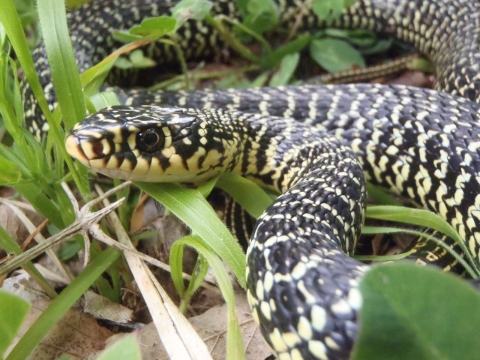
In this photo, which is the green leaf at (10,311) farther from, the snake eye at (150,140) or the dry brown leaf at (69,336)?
the snake eye at (150,140)

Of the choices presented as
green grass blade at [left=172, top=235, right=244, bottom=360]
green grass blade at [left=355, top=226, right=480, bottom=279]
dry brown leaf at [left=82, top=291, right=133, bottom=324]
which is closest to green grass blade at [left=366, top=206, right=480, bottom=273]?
green grass blade at [left=355, top=226, right=480, bottom=279]

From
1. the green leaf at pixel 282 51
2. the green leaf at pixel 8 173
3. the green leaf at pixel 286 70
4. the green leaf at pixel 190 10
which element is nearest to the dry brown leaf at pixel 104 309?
the green leaf at pixel 8 173

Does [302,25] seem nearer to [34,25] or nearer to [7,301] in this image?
[34,25]

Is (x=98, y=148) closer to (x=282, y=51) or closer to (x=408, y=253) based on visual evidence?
(x=408, y=253)

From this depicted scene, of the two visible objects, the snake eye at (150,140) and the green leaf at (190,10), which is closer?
the snake eye at (150,140)

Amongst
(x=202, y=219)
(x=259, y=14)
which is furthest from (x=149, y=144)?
(x=259, y=14)

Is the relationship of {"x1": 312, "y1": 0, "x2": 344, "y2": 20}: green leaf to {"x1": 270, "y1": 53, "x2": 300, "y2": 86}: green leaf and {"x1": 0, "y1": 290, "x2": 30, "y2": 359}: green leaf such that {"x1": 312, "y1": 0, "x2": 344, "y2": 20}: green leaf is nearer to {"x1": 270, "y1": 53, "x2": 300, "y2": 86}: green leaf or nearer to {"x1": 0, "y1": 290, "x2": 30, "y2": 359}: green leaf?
{"x1": 270, "y1": 53, "x2": 300, "y2": 86}: green leaf
